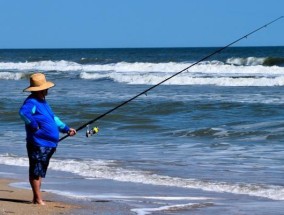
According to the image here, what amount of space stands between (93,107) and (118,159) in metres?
8.69

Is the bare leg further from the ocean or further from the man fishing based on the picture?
the ocean

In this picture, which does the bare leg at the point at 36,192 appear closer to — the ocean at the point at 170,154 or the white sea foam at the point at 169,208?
the ocean at the point at 170,154

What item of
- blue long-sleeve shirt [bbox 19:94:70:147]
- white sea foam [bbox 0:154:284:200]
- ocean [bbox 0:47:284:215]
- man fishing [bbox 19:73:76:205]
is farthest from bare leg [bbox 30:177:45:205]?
white sea foam [bbox 0:154:284:200]

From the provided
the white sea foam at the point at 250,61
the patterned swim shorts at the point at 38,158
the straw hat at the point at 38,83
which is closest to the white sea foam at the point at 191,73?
the white sea foam at the point at 250,61

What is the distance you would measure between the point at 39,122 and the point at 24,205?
71cm

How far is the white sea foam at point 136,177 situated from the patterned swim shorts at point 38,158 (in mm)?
1782

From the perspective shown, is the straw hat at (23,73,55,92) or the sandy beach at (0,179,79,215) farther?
the straw hat at (23,73,55,92)

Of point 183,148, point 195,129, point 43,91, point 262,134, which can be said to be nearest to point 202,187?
point 43,91

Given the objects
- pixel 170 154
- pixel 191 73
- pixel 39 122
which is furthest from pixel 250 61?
pixel 39 122

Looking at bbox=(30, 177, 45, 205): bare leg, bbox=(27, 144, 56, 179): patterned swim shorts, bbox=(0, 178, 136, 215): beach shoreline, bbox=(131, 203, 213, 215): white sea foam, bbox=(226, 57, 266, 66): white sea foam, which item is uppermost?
bbox=(226, 57, 266, 66): white sea foam

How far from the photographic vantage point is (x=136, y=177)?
850 centimetres

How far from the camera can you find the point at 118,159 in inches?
395

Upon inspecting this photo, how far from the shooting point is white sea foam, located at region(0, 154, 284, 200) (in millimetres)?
7578

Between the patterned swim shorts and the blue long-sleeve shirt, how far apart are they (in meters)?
0.04
